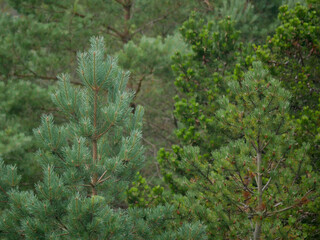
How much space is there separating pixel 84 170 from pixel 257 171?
1.81 m

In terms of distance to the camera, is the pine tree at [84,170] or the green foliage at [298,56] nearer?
the pine tree at [84,170]

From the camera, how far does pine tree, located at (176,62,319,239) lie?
4016 millimetres

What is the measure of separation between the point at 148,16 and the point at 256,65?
6.87 m

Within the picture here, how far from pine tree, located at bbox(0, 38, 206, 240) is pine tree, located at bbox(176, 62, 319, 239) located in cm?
50

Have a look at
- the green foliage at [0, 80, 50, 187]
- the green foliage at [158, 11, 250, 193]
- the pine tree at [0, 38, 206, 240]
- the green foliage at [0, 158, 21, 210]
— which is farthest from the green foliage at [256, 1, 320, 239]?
the green foliage at [0, 80, 50, 187]

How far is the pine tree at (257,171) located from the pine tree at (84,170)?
0.50m

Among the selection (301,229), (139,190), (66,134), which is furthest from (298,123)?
(66,134)

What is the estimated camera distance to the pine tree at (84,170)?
3469 mm

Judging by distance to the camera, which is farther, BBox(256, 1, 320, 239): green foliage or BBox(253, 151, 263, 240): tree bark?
BBox(256, 1, 320, 239): green foliage

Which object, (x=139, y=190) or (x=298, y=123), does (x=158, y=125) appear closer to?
(x=139, y=190)

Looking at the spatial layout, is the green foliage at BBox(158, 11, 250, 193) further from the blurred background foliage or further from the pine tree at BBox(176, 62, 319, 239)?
the pine tree at BBox(176, 62, 319, 239)

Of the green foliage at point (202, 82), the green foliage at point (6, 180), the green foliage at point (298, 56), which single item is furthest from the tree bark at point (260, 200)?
the green foliage at point (6, 180)

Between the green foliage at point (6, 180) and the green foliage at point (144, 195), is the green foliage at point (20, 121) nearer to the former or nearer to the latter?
the green foliage at point (144, 195)

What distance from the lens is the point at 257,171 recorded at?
13.6 feet
